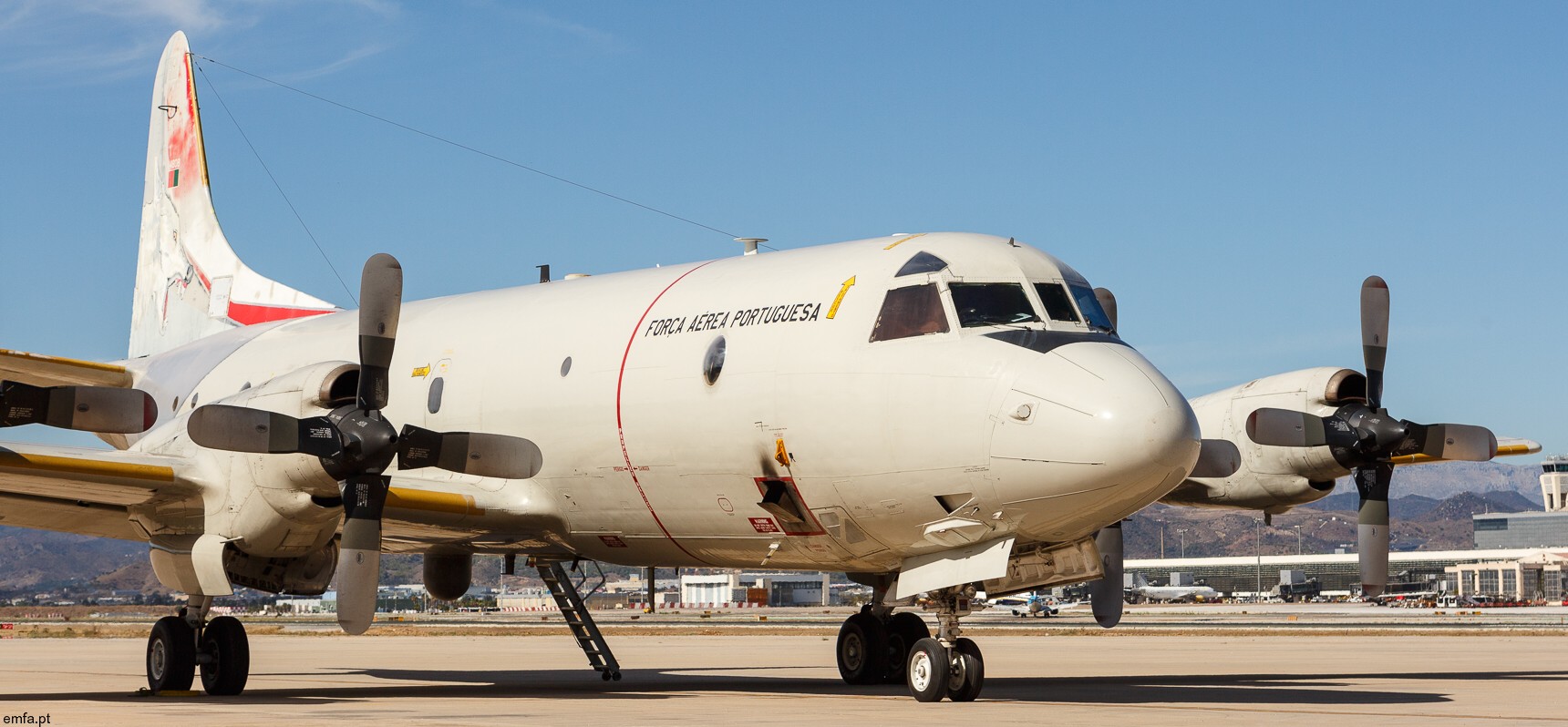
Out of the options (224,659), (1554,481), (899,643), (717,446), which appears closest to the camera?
(717,446)

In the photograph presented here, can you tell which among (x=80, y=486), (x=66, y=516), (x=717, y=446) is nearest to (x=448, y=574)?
(x=66, y=516)

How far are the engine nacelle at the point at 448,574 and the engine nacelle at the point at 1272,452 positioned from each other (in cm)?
813

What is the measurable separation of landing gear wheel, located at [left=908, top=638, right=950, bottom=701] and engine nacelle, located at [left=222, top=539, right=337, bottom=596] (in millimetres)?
6179

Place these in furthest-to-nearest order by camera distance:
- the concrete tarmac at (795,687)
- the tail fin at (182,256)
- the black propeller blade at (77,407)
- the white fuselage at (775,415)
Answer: the tail fin at (182,256)
the black propeller blade at (77,407)
the white fuselage at (775,415)
the concrete tarmac at (795,687)

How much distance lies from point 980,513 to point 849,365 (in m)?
1.74

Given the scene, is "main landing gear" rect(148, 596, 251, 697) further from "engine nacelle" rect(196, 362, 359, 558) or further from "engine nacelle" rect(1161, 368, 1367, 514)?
"engine nacelle" rect(1161, 368, 1367, 514)

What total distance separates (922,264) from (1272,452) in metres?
5.89

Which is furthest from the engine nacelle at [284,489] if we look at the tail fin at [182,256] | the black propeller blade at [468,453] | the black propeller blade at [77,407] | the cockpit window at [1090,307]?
the tail fin at [182,256]

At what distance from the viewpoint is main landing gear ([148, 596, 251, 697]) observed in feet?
55.7

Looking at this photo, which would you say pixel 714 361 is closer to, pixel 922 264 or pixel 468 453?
pixel 922 264

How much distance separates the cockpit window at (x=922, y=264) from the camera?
14984 mm

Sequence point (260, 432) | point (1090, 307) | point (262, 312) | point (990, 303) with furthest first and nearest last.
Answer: point (262, 312), point (1090, 307), point (260, 432), point (990, 303)

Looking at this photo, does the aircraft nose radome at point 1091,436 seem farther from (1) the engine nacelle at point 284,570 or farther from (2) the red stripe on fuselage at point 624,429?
(1) the engine nacelle at point 284,570

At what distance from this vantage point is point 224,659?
17.1 m
